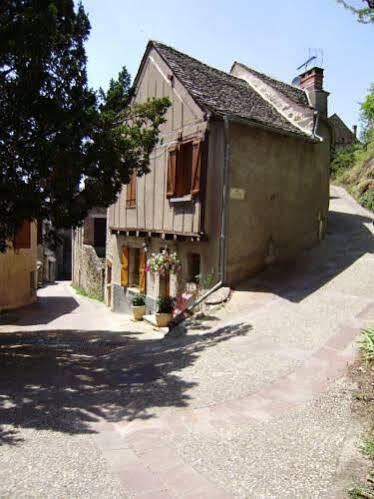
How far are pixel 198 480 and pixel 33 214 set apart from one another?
557cm

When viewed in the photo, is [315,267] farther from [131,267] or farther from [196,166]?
[131,267]

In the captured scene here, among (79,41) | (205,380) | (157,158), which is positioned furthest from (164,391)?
(157,158)

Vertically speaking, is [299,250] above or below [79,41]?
below

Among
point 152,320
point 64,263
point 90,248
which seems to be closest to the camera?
point 152,320

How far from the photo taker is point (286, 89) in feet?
43.8

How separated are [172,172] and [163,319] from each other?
3.94m

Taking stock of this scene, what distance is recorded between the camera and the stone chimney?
13.1 metres

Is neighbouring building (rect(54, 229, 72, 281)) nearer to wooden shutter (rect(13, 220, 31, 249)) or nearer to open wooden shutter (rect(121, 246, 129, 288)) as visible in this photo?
wooden shutter (rect(13, 220, 31, 249))

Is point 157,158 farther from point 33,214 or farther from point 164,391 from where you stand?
point 164,391

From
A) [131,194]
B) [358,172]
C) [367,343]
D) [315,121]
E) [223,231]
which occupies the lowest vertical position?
[367,343]

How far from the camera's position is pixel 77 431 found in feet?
13.4

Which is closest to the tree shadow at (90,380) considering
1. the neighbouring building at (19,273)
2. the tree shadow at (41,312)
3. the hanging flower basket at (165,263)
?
the hanging flower basket at (165,263)

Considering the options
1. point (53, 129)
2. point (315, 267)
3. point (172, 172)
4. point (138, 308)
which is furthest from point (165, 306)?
point (53, 129)

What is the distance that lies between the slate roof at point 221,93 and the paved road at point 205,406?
4.15 m
